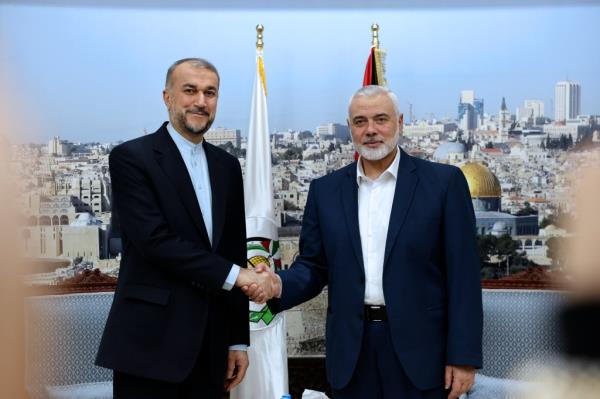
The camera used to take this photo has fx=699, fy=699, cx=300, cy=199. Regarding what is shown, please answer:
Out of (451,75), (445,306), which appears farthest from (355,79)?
(445,306)

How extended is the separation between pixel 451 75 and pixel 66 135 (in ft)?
7.49

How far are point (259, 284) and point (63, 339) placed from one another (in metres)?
1.64

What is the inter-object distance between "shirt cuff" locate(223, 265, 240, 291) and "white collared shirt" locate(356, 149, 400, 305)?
16.6 inches

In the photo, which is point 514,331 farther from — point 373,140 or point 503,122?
point 373,140

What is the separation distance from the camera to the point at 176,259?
2162mm

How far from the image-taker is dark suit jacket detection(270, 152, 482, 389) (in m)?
2.15

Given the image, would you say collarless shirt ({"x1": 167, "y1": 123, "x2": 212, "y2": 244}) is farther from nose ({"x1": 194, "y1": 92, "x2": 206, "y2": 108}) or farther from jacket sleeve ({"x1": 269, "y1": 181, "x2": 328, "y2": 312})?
jacket sleeve ({"x1": 269, "y1": 181, "x2": 328, "y2": 312})

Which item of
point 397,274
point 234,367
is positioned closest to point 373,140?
point 397,274

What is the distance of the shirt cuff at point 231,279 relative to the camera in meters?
2.26

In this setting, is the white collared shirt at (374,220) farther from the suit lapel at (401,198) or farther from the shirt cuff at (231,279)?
the shirt cuff at (231,279)

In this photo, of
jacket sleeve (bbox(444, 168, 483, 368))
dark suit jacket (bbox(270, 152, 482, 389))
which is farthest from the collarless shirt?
jacket sleeve (bbox(444, 168, 483, 368))

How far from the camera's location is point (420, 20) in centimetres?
422

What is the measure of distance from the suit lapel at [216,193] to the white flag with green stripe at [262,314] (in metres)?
1.38

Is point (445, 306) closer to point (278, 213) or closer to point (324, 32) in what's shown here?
point (278, 213)
